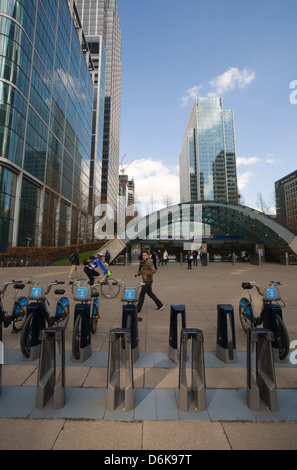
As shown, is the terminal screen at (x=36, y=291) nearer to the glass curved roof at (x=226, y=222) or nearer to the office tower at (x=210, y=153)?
the glass curved roof at (x=226, y=222)

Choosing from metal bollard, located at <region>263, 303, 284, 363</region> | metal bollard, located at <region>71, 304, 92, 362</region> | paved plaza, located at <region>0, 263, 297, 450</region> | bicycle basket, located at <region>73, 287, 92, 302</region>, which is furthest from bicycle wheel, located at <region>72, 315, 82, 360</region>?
metal bollard, located at <region>263, 303, 284, 363</region>

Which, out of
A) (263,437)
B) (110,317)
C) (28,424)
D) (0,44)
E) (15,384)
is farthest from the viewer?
(0,44)

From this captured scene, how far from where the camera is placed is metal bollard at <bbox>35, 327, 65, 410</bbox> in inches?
100

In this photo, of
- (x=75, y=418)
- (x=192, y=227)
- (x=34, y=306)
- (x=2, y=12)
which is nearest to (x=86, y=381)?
(x=75, y=418)

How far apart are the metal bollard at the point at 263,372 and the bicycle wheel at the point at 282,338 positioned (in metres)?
1.43

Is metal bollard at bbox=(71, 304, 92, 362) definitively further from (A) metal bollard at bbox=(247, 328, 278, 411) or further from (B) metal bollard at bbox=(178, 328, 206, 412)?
(A) metal bollard at bbox=(247, 328, 278, 411)

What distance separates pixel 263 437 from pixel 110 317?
464 cm

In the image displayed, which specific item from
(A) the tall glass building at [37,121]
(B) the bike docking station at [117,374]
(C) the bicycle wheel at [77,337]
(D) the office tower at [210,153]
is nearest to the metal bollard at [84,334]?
(C) the bicycle wheel at [77,337]

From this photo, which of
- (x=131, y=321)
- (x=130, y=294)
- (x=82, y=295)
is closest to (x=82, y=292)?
(x=82, y=295)

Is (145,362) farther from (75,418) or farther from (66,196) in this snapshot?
(66,196)

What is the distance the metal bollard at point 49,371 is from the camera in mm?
2547

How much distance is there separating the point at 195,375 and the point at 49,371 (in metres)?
1.73

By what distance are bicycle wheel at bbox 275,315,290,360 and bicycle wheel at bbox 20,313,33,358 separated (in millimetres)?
4288

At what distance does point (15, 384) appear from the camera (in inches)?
122
